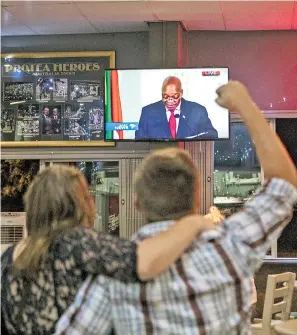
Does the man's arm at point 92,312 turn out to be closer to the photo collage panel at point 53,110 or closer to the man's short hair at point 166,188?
→ the man's short hair at point 166,188

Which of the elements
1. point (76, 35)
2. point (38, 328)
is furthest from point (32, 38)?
point (38, 328)

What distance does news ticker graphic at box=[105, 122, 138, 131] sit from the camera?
19.9ft

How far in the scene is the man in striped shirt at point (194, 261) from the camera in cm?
123

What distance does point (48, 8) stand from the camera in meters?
5.70

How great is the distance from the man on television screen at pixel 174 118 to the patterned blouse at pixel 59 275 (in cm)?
444

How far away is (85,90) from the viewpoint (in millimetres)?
6531

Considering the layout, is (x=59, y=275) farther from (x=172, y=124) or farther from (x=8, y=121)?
(x=8, y=121)

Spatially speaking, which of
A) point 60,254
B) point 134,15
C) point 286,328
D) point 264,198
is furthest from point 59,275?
point 134,15

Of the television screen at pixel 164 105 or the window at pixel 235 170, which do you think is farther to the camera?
the window at pixel 235 170

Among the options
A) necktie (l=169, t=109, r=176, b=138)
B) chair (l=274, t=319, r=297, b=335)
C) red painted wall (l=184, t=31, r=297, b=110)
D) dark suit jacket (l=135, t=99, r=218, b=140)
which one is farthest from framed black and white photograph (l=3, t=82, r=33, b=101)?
chair (l=274, t=319, r=297, b=335)

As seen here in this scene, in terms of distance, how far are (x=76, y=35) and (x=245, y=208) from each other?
5.62 m

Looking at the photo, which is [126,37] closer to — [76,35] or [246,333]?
[76,35]

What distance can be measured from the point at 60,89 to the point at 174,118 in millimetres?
1329

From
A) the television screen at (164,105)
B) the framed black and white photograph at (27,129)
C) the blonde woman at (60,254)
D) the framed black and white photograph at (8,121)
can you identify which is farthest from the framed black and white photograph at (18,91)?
the blonde woman at (60,254)
